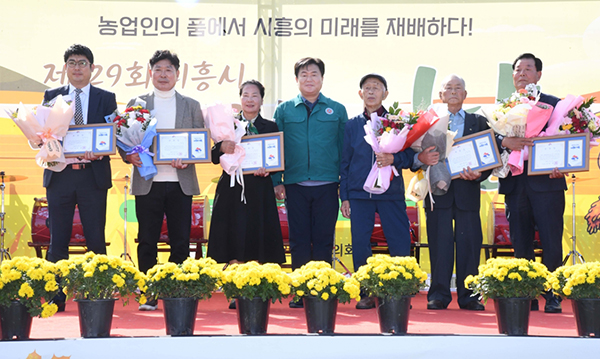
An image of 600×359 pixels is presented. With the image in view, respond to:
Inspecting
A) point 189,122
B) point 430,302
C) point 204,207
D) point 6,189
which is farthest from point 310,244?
point 6,189

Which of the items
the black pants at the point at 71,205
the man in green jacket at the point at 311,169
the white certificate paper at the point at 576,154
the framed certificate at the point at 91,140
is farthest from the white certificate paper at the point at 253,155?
the white certificate paper at the point at 576,154

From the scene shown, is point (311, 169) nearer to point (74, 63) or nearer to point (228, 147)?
point (228, 147)

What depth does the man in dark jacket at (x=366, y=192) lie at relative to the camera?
169 inches

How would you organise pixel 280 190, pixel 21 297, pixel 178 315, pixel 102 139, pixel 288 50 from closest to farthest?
1. pixel 21 297
2. pixel 178 315
3. pixel 102 139
4. pixel 280 190
5. pixel 288 50

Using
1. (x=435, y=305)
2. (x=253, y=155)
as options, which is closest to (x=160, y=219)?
(x=253, y=155)

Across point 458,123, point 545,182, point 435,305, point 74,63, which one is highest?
point 74,63

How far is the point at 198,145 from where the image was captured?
4.12 m

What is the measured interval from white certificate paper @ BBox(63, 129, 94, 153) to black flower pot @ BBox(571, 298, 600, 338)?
306 cm

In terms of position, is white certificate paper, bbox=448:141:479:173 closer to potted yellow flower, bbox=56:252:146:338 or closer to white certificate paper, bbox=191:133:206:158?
white certificate paper, bbox=191:133:206:158

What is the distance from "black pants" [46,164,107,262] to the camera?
4.07 metres

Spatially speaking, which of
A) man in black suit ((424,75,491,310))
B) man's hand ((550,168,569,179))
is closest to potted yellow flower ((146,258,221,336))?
man in black suit ((424,75,491,310))

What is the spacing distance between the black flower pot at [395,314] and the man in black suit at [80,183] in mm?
2106

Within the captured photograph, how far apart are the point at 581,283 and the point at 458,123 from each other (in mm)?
1736

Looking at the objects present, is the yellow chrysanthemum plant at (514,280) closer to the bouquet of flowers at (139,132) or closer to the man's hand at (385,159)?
the man's hand at (385,159)
